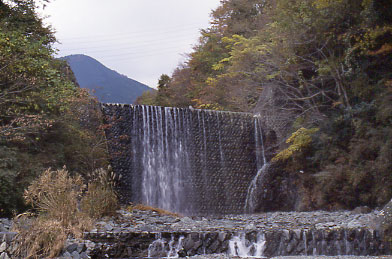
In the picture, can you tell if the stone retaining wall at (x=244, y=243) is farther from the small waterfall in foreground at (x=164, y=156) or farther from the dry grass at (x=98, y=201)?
the small waterfall in foreground at (x=164, y=156)

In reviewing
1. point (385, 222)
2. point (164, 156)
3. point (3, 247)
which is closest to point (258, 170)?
point (164, 156)

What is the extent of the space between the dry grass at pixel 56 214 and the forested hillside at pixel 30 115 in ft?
5.09

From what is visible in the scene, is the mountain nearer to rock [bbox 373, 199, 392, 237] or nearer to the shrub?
the shrub

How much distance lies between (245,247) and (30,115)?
4.81m

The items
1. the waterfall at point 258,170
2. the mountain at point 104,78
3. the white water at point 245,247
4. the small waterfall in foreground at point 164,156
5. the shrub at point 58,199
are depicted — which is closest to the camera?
the shrub at point 58,199

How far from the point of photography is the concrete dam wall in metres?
12.2

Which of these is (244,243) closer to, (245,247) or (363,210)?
(245,247)

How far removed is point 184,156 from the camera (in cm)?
1305

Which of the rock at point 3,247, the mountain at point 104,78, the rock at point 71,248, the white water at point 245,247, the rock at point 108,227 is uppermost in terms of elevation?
the mountain at point 104,78

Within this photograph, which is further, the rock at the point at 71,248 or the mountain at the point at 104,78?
the mountain at the point at 104,78

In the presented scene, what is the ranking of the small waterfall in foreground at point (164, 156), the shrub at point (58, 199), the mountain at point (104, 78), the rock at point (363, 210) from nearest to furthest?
the shrub at point (58, 199), the rock at point (363, 210), the small waterfall in foreground at point (164, 156), the mountain at point (104, 78)

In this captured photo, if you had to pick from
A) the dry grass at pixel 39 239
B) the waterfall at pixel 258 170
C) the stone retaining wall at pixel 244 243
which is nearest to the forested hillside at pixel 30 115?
the dry grass at pixel 39 239

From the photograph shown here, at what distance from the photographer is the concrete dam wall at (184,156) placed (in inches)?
481

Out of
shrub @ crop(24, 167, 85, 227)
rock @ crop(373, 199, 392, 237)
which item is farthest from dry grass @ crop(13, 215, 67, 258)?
rock @ crop(373, 199, 392, 237)
